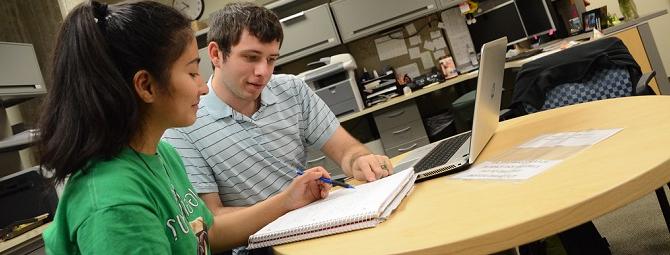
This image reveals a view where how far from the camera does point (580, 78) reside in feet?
7.79

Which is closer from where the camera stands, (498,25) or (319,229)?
(319,229)

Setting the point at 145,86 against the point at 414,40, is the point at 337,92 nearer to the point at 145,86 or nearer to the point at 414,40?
the point at 414,40

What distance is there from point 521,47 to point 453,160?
337 centimetres

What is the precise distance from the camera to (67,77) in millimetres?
855

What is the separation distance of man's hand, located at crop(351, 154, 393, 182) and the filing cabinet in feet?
8.42

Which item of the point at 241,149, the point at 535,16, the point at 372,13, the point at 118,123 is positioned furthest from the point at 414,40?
the point at 118,123

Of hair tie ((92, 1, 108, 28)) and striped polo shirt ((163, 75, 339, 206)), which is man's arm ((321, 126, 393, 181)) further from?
hair tie ((92, 1, 108, 28))

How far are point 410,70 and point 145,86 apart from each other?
382cm

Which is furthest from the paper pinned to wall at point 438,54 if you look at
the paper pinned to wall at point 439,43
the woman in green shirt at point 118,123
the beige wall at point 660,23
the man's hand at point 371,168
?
the woman in green shirt at point 118,123

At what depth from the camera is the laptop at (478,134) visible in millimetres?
1127

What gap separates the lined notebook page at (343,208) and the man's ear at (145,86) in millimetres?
318

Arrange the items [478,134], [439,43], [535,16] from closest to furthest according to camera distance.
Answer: [478,134], [535,16], [439,43]

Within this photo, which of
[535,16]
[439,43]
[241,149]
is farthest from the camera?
[439,43]

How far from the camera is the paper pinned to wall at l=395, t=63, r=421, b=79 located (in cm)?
456
